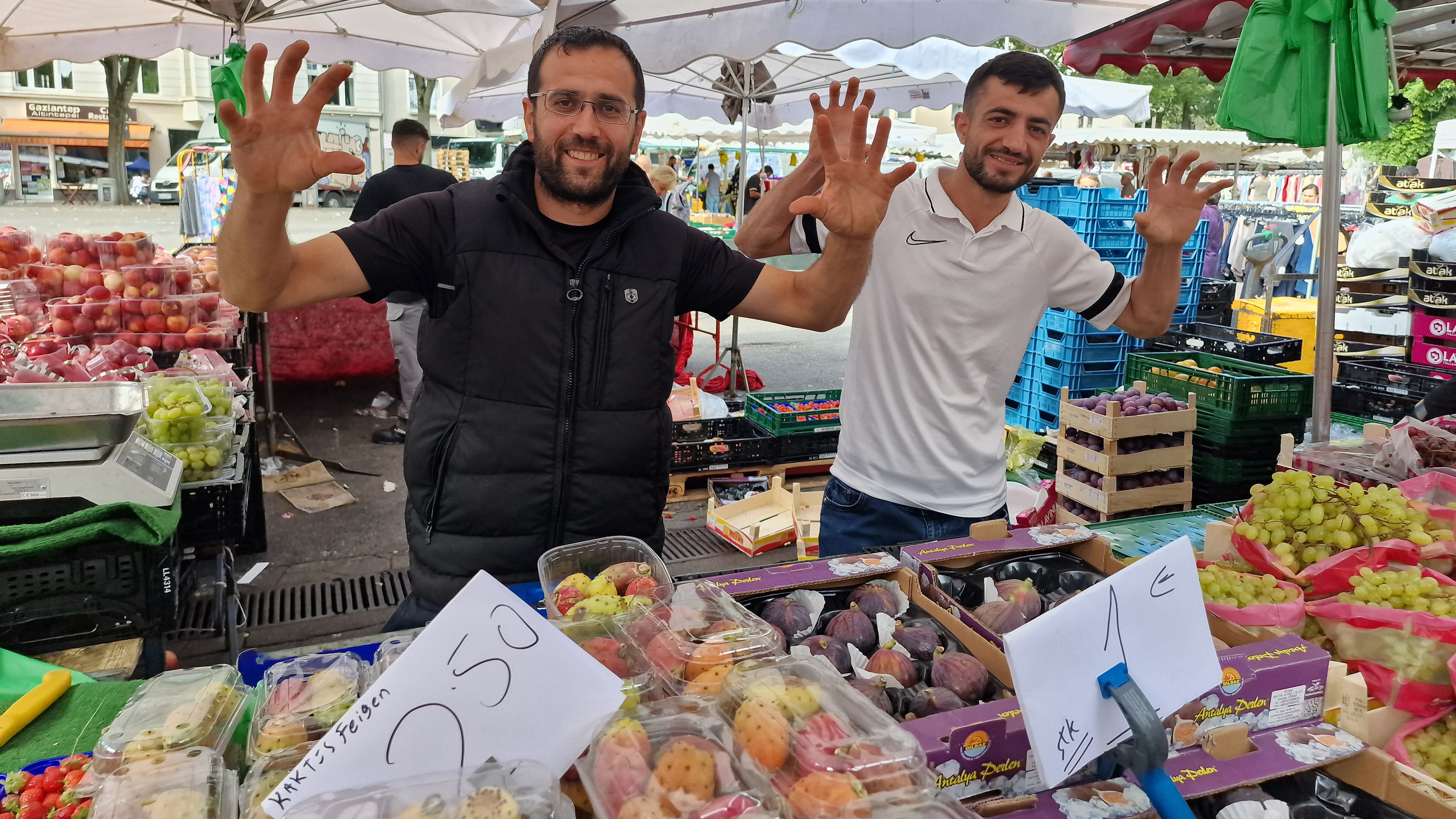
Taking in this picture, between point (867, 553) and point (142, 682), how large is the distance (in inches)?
54.8

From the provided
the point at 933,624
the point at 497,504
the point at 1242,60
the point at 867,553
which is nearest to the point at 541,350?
the point at 497,504

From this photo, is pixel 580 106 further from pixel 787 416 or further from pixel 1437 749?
pixel 787 416

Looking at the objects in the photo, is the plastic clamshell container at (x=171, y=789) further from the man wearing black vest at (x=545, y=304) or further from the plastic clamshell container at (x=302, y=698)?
the man wearing black vest at (x=545, y=304)

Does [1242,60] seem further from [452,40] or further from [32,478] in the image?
[452,40]

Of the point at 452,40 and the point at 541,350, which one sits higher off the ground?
the point at 452,40

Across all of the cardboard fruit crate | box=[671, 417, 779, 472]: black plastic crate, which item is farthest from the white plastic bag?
box=[671, 417, 779, 472]: black plastic crate

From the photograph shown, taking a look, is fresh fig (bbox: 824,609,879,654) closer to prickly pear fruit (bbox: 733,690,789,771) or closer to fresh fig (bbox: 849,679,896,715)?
fresh fig (bbox: 849,679,896,715)

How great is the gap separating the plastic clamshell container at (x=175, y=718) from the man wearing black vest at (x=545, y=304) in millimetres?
651

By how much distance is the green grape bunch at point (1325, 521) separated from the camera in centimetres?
216

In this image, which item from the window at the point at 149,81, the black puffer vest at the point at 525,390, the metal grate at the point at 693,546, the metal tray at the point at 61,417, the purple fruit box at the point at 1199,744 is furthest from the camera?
the window at the point at 149,81

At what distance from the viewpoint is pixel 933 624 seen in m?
1.81

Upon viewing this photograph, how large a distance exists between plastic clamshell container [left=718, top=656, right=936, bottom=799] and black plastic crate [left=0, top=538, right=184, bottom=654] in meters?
1.74

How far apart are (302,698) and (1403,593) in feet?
6.93

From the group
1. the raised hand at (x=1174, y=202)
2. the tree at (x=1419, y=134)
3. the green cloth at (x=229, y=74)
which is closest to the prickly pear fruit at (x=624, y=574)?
the raised hand at (x=1174, y=202)
